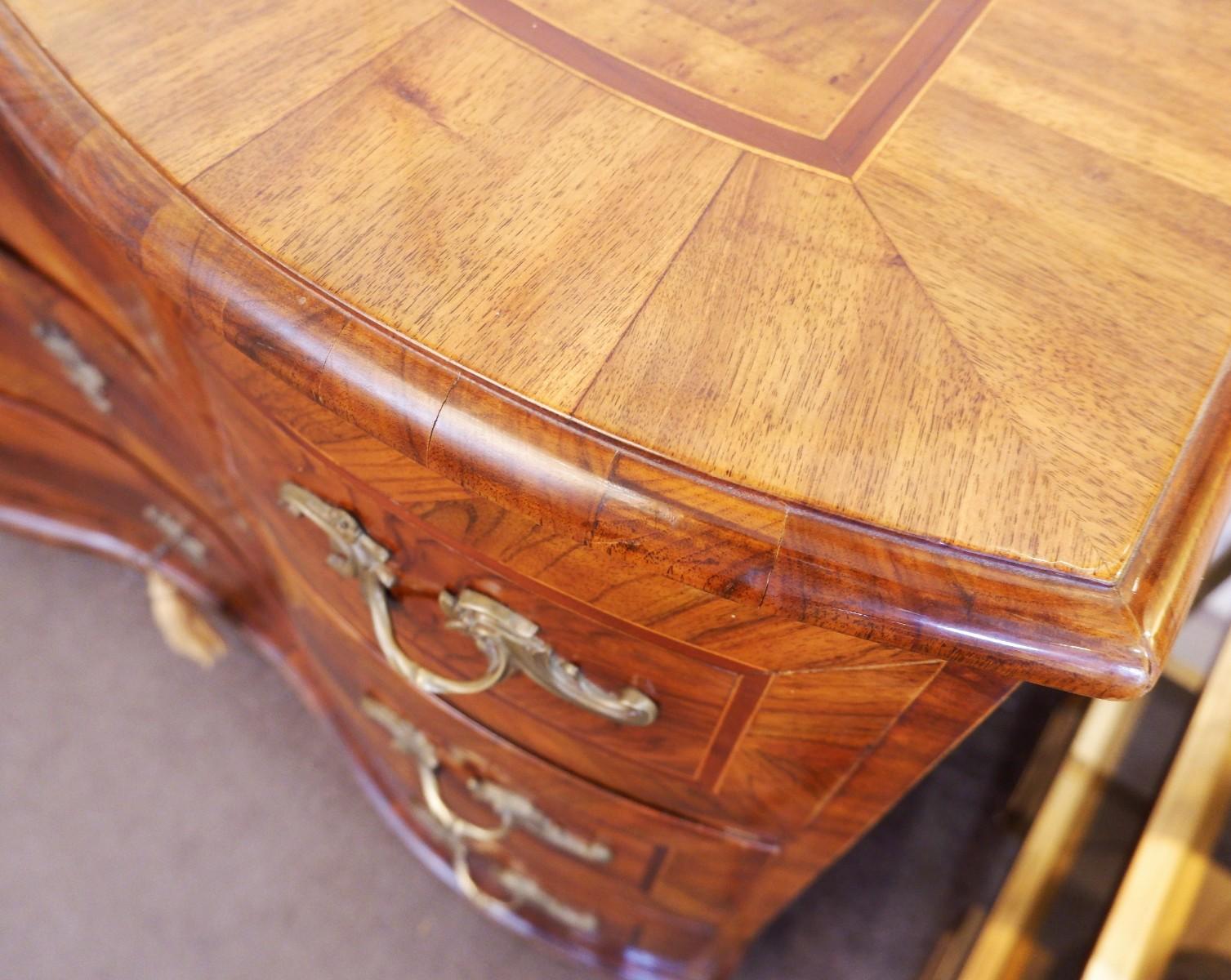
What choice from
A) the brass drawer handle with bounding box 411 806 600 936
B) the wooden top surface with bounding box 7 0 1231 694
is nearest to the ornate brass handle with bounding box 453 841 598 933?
the brass drawer handle with bounding box 411 806 600 936

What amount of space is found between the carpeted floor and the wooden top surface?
2.20 ft

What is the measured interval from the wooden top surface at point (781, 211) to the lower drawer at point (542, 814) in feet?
0.83

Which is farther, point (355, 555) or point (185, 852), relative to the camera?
point (185, 852)

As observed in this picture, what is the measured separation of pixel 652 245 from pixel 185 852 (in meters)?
0.75

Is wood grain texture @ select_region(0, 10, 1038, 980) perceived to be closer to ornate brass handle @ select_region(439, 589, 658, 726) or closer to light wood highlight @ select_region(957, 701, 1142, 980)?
ornate brass handle @ select_region(439, 589, 658, 726)

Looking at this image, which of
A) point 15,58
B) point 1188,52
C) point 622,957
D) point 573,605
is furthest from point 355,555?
point 622,957

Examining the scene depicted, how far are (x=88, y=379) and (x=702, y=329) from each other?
460 mm

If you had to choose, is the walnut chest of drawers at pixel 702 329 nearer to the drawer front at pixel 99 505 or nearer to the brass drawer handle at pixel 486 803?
the brass drawer handle at pixel 486 803

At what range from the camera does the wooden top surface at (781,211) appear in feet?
0.86

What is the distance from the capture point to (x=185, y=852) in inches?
32.2

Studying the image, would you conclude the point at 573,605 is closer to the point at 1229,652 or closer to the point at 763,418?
the point at 763,418

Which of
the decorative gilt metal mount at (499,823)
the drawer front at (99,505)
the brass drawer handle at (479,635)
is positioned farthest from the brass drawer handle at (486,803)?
the drawer front at (99,505)

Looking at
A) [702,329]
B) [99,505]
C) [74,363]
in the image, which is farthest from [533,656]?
[99,505]

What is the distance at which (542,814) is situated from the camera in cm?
52
